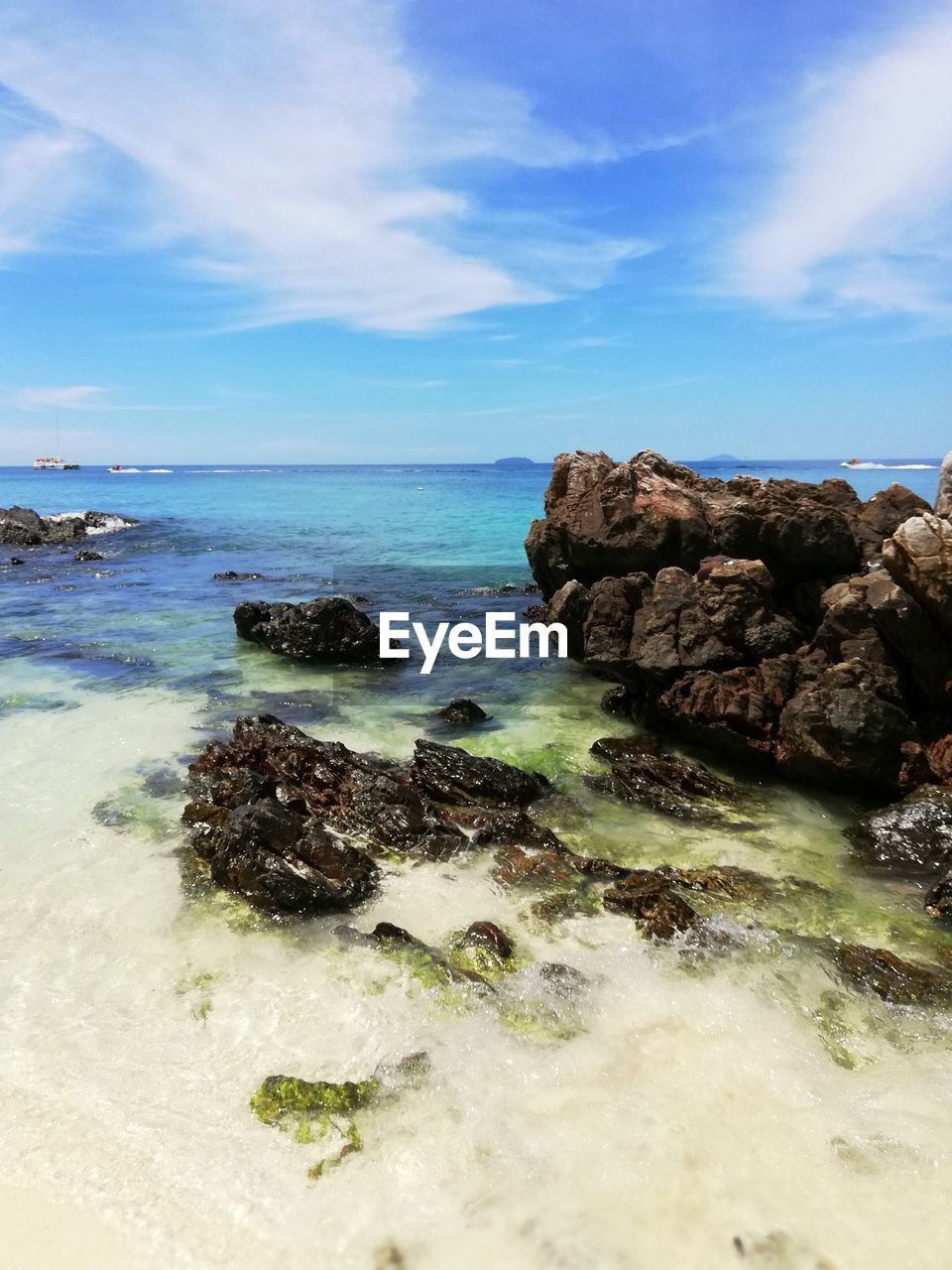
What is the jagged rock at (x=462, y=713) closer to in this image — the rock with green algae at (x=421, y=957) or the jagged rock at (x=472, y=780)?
the jagged rock at (x=472, y=780)

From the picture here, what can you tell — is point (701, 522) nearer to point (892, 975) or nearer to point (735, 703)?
point (735, 703)

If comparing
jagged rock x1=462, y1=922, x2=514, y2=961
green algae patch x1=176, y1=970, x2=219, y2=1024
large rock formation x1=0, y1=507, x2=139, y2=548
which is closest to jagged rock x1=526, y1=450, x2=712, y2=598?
jagged rock x1=462, y1=922, x2=514, y2=961

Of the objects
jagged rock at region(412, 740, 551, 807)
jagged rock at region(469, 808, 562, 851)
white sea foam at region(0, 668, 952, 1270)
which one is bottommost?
white sea foam at region(0, 668, 952, 1270)

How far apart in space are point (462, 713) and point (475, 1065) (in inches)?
330

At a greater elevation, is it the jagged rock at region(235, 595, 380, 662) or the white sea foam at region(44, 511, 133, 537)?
the white sea foam at region(44, 511, 133, 537)

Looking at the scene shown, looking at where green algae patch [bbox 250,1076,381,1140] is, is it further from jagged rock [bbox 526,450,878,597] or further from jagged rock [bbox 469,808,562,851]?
jagged rock [bbox 526,450,878,597]

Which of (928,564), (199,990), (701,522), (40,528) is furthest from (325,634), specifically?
(40,528)

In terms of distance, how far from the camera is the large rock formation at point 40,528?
146ft

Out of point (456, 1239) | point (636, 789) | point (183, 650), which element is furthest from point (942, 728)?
point (183, 650)

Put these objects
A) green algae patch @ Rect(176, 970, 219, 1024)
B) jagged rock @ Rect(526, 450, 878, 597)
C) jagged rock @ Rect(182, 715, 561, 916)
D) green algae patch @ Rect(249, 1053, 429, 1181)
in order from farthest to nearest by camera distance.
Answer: jagged rock @ Rect(526, 450, 878, 597) < jagged rock @ Rect(182, 715, 561, 916) < green algae patch @ Rect(176, 970, 219, 1024) < green algae patch @ Rect(249, 1053, 429, 1181)

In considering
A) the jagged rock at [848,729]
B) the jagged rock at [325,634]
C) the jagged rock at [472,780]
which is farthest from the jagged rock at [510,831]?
the jagged rock at [325,634]

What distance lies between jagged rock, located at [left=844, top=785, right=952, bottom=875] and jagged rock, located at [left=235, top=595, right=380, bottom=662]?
38.5 feet

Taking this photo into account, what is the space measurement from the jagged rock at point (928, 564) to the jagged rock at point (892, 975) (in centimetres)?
553

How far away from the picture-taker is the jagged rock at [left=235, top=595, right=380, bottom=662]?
18531 millimetres
